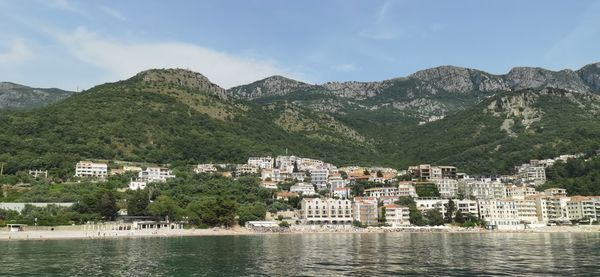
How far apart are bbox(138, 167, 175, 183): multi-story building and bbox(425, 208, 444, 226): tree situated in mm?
56657

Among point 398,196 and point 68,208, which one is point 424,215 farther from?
point 68,208

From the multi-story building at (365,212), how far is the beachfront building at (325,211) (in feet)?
4.87

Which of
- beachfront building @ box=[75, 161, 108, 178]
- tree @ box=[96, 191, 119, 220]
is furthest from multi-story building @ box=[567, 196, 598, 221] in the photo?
beachfront building @ box=[75, 161, 108, 178]

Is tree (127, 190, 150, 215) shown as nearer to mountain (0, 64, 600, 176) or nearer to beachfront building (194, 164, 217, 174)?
mountain (0, 64, 600, 176)

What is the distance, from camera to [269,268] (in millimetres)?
34938

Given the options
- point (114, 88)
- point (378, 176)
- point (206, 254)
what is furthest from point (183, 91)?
point (206, 254)

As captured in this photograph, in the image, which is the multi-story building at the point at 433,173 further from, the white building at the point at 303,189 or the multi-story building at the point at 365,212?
the multi-story building at the point at 365,212

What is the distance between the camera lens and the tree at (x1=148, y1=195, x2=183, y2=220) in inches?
3506

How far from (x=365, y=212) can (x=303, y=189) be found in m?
21.6

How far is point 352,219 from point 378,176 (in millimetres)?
33583

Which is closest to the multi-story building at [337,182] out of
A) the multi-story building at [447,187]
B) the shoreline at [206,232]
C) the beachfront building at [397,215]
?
the multi-story building at [447,187]

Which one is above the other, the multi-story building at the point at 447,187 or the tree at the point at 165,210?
the multi-story building at the point at 447,187

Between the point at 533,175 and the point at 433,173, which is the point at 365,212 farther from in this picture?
the point at 533,175

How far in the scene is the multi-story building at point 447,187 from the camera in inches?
4966
